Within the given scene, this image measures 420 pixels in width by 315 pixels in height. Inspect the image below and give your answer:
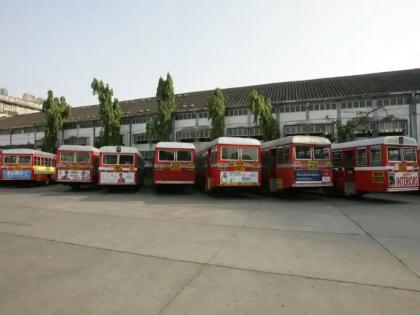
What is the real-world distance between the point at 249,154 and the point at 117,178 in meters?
7.45

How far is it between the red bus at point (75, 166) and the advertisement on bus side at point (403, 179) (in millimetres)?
15270

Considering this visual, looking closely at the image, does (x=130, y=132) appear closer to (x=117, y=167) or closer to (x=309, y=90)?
(x=117, y=167)

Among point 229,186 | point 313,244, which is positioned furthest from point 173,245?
point 229,186

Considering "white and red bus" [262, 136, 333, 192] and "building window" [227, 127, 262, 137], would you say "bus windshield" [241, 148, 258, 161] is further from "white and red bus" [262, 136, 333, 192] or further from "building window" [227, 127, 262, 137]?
"building window" [227, 127, 262, 137]

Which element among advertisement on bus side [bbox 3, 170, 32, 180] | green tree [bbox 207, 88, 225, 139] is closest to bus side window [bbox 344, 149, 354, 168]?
green tree [bbox 207, 88, 225, 139]

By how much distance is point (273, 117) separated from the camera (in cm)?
2862

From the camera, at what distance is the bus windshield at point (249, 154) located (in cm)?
1402

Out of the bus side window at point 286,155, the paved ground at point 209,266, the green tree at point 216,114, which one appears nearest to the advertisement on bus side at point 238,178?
the bus side window at point 286,155

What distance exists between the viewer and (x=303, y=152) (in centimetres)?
1330

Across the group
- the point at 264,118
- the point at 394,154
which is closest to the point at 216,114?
the point at 264,118

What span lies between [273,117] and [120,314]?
1059 inches

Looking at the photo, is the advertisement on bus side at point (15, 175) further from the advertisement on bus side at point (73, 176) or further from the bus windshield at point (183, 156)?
the bus windshield at point (183, 156)

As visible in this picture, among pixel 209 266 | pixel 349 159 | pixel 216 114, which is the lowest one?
pixel 209 266

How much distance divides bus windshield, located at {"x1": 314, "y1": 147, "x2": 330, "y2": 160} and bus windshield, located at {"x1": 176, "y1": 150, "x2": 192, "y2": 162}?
639 centimetres
